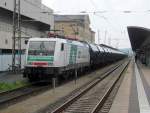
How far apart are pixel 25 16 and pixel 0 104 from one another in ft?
126

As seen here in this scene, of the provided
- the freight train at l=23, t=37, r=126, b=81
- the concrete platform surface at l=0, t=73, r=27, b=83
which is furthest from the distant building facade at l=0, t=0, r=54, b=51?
the freight train at l=23, t=37, r=126, b=81

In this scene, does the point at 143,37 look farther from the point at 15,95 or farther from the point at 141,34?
the point at 15,95

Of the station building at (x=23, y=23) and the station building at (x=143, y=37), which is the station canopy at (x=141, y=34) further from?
the station building at (x=23, y=23)

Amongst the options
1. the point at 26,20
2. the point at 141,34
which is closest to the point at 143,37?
the point at 141,34

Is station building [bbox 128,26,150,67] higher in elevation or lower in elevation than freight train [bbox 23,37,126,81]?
higher

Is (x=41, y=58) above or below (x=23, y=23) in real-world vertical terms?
below

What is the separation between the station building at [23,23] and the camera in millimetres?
40541

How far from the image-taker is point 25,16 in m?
52.8

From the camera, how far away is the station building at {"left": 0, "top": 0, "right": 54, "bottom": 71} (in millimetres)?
40541

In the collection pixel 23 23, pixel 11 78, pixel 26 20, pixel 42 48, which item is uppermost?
pixel 23 23

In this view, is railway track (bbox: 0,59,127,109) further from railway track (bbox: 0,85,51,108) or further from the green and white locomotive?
the green and white locomotive

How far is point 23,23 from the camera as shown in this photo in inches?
2115

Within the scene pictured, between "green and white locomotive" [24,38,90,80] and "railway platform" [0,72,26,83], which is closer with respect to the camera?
"green and white locomotive" [24,38,90,80]

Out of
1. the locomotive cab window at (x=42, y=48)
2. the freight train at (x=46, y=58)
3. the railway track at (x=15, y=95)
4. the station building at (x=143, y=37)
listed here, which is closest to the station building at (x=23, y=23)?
the freight train at (x=46, y=58)
